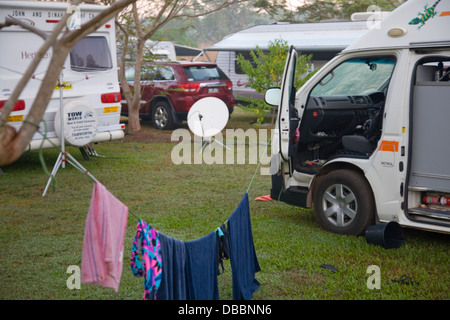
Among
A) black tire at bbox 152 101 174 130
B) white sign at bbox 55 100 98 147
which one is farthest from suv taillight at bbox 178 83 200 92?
white sign at bbox 55 100 98 147

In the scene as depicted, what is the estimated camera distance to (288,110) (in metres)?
5.79

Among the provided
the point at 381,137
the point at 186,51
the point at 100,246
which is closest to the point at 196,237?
the point at 381,137

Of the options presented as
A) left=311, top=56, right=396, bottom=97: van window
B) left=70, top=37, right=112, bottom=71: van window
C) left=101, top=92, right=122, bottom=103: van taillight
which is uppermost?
left=70, top=37, right=112, bottom=71: van window

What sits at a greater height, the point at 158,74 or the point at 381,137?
the point at 158,74

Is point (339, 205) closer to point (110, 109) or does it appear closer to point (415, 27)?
point (415, 27)

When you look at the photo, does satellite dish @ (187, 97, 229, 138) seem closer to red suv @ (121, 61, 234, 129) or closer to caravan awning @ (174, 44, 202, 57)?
red suv @ (121, 61, 234, 129)

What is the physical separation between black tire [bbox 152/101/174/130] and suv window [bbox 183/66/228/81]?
3.16 feet

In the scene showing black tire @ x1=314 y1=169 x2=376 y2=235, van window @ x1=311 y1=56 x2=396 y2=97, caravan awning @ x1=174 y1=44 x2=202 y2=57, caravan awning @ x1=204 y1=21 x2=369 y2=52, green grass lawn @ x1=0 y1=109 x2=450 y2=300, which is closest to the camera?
green grass lawn @ x1=0 y1=109 x2=450 y2=300

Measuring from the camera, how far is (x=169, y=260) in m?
3.37

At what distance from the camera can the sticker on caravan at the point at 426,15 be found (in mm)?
5109

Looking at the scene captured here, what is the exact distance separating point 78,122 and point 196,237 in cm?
366

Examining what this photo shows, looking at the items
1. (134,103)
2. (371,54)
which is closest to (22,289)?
(371,54)

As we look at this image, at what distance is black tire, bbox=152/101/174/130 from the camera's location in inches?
560
